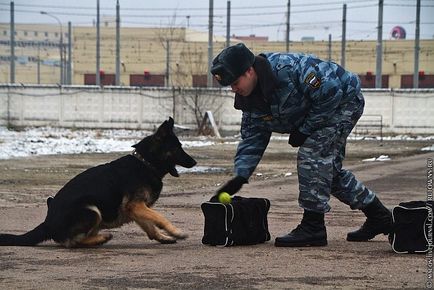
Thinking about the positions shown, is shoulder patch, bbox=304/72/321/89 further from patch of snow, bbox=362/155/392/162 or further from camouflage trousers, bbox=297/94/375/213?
patch of snow, bbox=362/155/392/162

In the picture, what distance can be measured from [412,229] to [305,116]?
122cm

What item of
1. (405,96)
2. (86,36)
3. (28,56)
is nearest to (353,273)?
(405,96)

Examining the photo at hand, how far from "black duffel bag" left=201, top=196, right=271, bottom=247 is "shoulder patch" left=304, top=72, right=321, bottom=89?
1228 millimetres

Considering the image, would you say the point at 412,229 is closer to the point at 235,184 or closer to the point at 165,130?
the point at 235,184

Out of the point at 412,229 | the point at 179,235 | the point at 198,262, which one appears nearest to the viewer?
the point at 198,262

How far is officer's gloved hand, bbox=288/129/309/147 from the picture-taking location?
7.34 meters

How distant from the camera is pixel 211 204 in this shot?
758 cm

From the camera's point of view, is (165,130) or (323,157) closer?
(323,157)

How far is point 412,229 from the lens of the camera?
694cm

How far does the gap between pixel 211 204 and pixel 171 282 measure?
5.93 feet

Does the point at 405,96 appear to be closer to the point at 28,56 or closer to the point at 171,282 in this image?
the point at 171,282

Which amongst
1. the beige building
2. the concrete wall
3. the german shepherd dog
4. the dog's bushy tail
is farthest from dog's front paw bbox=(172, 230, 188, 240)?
the beige building

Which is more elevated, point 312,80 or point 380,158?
point 312,80

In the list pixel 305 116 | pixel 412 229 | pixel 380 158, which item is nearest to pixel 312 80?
pixel 305 116
